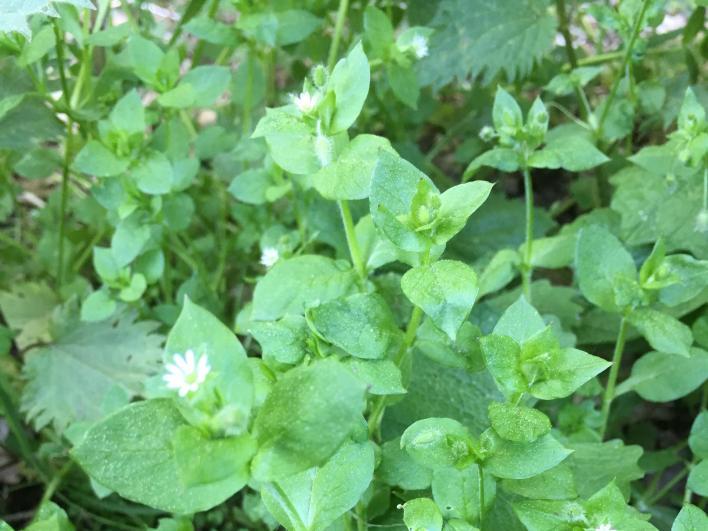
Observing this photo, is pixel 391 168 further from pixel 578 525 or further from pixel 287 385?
pixel 578 525

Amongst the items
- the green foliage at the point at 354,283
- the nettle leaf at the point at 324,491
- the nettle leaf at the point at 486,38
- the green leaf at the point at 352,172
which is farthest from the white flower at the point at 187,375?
the nettle leaf at the point at 486,38

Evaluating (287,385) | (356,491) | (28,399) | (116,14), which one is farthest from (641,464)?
(116,14)

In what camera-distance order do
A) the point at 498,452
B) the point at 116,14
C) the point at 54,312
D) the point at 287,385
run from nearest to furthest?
1. the point at 287,385
2. the point at 498,452
3. the point at 54,312
4. the point at 116,14

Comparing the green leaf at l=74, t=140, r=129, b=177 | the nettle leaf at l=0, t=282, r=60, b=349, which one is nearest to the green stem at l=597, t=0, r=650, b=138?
the green leaf at l=74, t=140, r=129, b=177

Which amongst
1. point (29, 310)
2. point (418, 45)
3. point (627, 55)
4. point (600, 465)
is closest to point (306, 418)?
point (600, 465)

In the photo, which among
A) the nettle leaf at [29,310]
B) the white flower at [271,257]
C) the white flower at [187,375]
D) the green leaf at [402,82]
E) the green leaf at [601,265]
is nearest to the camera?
the white flower at [187,375]

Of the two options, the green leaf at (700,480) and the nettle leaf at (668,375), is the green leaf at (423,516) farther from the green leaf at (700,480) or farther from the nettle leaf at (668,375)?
the nettle leaf at (668,375)
